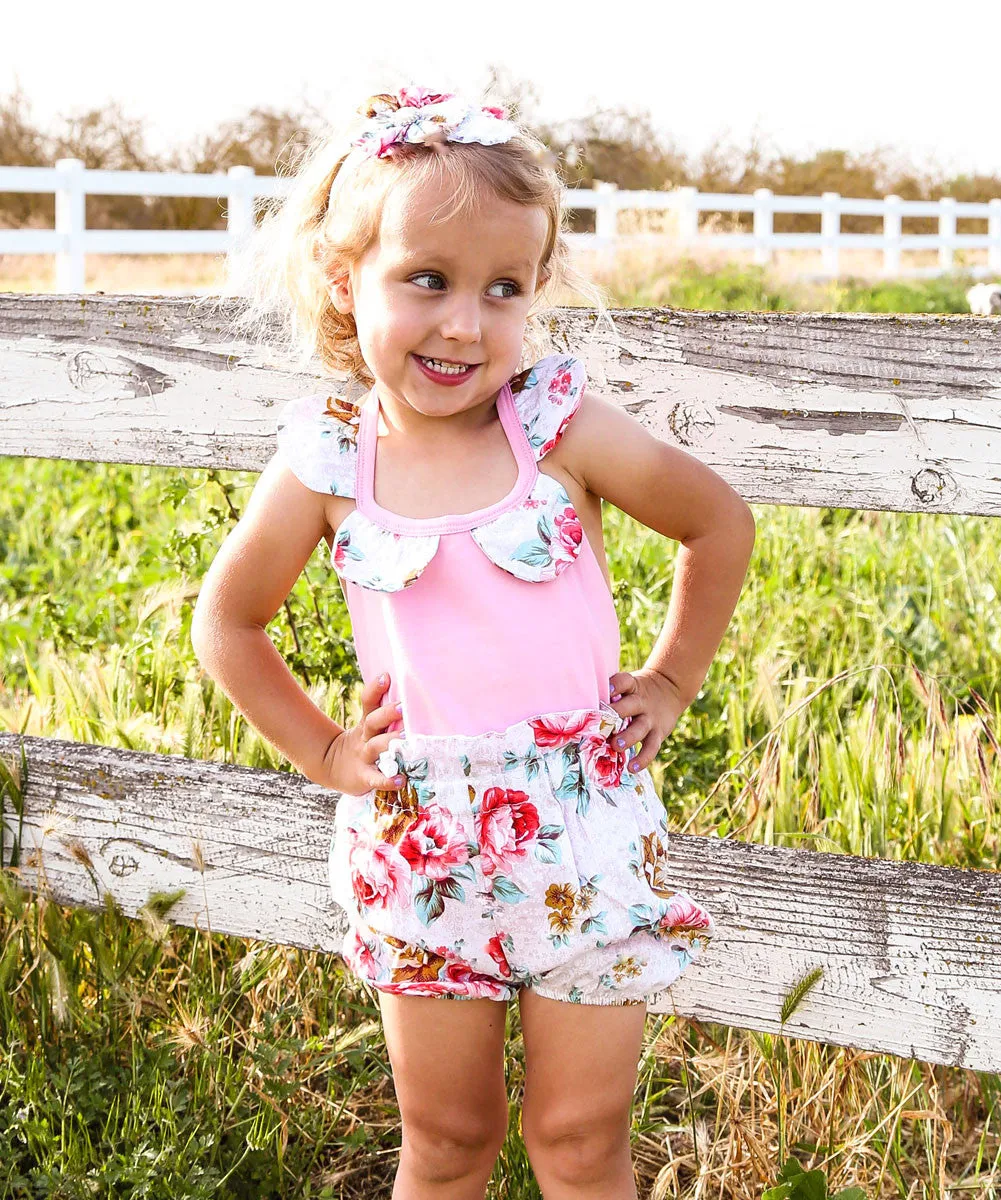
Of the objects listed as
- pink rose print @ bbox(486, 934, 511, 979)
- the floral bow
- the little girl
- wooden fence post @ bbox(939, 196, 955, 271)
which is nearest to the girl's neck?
the little girl

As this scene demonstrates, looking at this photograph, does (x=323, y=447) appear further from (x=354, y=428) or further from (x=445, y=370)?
(x=445, y=370)

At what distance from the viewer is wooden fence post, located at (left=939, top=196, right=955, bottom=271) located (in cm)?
2280

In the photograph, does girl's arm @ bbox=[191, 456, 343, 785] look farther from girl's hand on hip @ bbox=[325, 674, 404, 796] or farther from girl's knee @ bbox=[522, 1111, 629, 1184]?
girl's knee @ bbox=[522, 1111, 629, 1184]

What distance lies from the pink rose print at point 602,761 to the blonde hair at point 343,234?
0.58 meters

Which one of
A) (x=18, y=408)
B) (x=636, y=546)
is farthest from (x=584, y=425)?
(x=636, y=546)

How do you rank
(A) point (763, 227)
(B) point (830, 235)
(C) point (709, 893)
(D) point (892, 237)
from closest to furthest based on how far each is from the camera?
(C) point (709, 893), (A) point (763, 227), (B) point (830, 235), (D) point (892, 237)

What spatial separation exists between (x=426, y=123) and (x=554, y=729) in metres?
0.71

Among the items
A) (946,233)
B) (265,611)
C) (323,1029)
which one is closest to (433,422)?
(265,611)

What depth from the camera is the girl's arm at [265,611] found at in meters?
1.65

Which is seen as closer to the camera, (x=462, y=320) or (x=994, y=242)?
(x=462, y=320)

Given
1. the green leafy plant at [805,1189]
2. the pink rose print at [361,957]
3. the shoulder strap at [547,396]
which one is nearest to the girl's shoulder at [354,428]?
the shoulder strap at [547,396]

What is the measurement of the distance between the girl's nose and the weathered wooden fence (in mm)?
414

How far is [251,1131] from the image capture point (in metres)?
2.03

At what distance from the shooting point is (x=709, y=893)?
1951mm
